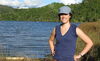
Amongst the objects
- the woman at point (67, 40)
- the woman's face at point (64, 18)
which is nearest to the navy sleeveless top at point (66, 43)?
the woman at point (67, 40)

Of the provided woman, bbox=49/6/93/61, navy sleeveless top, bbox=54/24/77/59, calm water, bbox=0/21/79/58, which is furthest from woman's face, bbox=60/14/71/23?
calm water, bbox=0/21/79/58

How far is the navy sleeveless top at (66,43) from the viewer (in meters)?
5.40

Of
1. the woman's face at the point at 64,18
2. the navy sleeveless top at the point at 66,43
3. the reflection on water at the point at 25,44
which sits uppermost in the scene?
the woman's face at the point at 64,18

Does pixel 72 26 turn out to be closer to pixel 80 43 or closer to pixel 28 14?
pixel 80 43

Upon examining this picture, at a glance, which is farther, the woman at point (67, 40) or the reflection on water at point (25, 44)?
the reflection on water at point (25, 44)

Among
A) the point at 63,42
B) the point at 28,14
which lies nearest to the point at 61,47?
the point at 63,42

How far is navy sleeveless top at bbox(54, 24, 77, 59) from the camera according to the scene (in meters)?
5.40

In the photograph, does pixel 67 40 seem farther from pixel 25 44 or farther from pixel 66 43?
pixel 25 44

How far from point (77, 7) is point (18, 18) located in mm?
43956

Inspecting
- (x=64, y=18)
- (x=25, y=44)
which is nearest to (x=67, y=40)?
(x=64, y=18)

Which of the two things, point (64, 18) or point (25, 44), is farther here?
point (25, 44)

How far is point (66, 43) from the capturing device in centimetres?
540

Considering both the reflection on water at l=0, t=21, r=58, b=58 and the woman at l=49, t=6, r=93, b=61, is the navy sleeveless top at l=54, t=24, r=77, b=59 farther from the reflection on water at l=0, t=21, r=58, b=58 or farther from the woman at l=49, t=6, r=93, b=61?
the reflection on water at l=0, t=21, r=58, b=58

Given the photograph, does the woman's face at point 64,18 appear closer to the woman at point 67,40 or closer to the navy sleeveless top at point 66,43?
the woman at point 67,40
